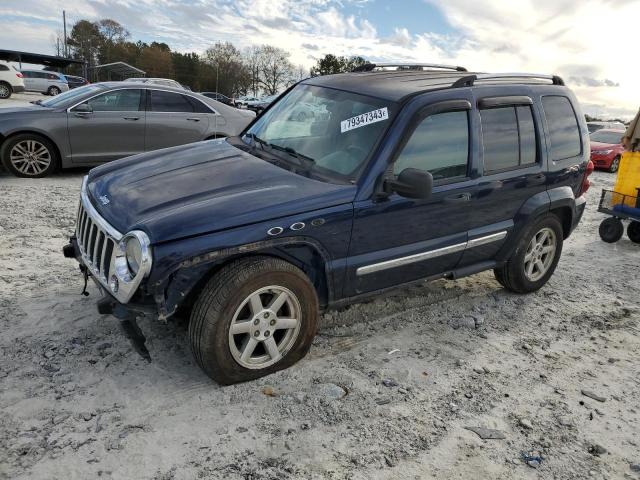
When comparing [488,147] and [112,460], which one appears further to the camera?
[488,147]

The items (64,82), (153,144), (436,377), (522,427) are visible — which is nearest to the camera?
(522,427)

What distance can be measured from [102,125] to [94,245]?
18.3 feet

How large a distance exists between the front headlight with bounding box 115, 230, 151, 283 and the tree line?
6149cm

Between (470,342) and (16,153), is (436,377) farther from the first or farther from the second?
(16,153)

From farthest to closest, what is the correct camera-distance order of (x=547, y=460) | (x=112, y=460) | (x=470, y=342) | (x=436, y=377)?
(x=470, y=342), (x=436, y=377), (x=547, y=460), (x=112, y=460)

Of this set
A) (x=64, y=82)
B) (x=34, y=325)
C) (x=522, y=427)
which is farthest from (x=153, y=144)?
(x=64, y=82)

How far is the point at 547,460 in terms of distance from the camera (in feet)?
9.69

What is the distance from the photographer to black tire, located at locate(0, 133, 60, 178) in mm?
7820

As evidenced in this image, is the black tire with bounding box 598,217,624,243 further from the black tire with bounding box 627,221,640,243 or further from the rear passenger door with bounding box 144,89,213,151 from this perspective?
the rear passenger door with bounding box 144,89,213,151

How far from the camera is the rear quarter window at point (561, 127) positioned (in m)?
4.79

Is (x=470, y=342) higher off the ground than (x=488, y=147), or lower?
lower

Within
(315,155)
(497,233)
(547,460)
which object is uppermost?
(315,155)

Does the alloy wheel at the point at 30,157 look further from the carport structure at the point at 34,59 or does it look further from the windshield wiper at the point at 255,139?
the carport structure at the point at 34,59

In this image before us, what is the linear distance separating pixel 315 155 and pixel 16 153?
6118 millimetres
